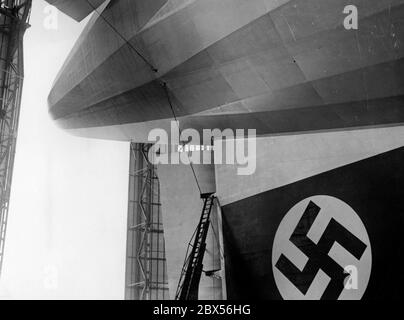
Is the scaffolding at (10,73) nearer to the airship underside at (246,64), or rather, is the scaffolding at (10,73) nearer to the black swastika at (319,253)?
the airship underside at (246,64)

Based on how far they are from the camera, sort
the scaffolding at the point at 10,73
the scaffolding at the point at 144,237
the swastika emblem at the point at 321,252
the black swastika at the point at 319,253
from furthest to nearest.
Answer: the scaffolding at the point at 144,237 < the scaffolding at the point at 10,73 < the black swastika at the point at 319,253 < the swastika emblem at the point at 321,252

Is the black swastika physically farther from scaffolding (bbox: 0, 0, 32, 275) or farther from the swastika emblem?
scaffolding (bbox: 0, 0, 32, 275)

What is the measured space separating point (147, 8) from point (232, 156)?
4582 millimetres

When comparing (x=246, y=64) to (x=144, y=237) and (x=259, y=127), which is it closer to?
(x=259, y=127)

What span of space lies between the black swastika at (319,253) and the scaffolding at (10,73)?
1834 cm

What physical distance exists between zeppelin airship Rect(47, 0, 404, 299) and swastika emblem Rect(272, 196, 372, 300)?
2 centimetres

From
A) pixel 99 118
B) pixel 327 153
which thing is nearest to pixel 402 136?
pixel 327 153

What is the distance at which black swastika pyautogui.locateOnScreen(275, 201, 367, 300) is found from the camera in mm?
9539

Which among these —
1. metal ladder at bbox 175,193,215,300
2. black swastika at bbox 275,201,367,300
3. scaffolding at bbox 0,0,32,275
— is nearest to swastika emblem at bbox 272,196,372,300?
black swastika at bbox 275,201,367,300

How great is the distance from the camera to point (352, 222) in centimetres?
970

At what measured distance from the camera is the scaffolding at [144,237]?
34.8 metres

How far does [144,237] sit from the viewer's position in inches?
1380

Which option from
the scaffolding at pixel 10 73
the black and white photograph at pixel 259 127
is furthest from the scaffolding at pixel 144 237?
the black and white photograph at pixel 259 127

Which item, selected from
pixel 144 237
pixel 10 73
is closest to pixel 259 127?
pixel 10 73
